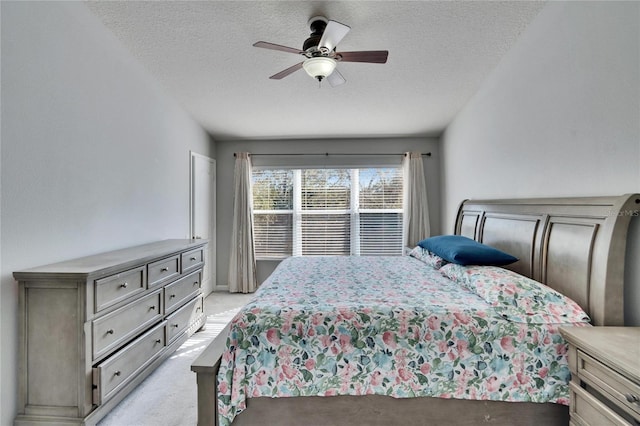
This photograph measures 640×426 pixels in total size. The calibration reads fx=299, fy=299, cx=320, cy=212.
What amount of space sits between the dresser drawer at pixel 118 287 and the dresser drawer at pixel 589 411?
98.9 inches

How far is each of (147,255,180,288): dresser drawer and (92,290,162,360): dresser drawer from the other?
0.32 ft

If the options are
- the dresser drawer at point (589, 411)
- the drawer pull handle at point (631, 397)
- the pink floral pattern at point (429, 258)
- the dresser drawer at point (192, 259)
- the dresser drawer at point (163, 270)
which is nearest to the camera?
the drawer pull handle at point (631, 397)

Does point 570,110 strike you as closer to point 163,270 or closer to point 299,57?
point 299,57

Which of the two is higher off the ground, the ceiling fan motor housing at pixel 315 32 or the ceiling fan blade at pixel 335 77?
the ceiling fan motor housing at pixel 315 32

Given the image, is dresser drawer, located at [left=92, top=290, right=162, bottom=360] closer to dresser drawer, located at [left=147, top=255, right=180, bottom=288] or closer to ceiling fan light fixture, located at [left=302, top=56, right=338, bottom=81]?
dresser drawer, located at [left=147, top=255, right=180, bottom=288]

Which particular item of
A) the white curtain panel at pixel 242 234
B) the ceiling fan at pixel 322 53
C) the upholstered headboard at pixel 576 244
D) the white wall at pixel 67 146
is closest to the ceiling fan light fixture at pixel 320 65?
the ceiling fan at pixel 322 53

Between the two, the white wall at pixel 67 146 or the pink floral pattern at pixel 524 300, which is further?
the white wall at pixel 67 146

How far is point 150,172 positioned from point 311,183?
233cm

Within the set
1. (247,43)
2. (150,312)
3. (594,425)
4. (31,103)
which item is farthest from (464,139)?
(31,103)

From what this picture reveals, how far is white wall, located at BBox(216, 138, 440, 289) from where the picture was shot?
15.1ft

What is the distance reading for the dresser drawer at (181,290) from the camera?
2.54 m

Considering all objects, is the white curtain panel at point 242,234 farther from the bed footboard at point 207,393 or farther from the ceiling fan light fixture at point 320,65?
the bed footboard at point 207,393

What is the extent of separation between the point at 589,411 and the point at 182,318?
2854 millimetres

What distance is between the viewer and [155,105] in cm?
312
